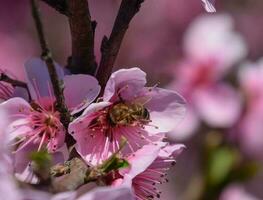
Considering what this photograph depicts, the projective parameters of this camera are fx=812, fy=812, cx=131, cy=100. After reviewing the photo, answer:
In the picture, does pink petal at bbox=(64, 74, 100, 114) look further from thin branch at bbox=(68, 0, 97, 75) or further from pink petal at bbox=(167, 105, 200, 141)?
pink petal at bbox=(167, 105, 200, 141)

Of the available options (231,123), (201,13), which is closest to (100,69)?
(231,123)

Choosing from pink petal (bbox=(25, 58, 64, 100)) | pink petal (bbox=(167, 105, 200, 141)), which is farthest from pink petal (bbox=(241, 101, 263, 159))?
pink petal (bbox=(25, 58, 64, 100))

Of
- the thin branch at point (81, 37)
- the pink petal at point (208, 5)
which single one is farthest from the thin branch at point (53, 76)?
the pink petal at point (208, 5)

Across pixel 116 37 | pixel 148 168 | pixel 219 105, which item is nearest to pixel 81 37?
pixel 116 37

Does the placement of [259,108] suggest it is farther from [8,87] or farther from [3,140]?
[3,140]

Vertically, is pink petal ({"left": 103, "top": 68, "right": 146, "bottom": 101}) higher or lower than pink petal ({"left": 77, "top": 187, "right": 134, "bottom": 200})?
higher

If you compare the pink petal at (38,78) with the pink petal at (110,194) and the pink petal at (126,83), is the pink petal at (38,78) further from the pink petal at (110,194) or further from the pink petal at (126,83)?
the pink petal at (110,194)
